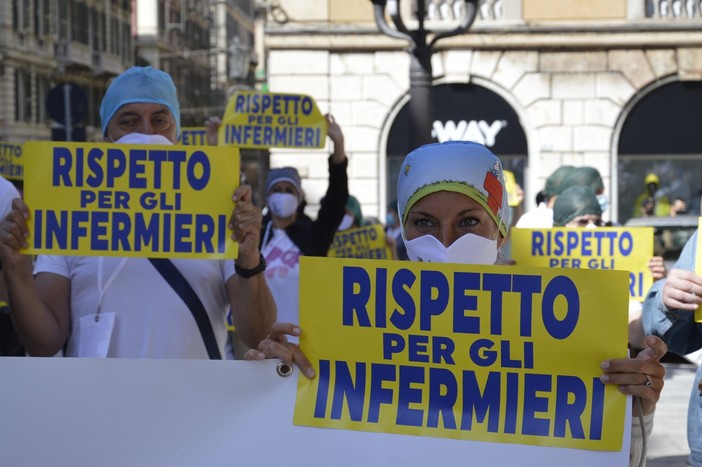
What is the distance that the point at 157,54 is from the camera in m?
68.1

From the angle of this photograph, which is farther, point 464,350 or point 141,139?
point 141,139

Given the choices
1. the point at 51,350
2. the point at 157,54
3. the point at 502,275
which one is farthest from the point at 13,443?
the point at 157,54

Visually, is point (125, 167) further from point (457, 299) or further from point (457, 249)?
point (457, 299)

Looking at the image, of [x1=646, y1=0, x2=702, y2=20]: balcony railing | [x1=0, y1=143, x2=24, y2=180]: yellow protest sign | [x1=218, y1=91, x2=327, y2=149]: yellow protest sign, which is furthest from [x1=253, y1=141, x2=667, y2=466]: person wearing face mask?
[x1=646, y1=0, x2=702, y2=20]: balcony railing

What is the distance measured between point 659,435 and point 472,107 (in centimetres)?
1248

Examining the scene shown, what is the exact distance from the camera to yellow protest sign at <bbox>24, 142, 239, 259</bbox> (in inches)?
142

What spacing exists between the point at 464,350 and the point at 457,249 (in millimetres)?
330

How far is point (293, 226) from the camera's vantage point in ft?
21.4

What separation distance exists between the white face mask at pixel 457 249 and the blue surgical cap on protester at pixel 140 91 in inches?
55.9

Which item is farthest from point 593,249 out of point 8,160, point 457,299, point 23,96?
point 23,96

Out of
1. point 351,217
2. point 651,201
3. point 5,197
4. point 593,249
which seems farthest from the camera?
point 651,201

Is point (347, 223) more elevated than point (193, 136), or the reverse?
point (193, 136)

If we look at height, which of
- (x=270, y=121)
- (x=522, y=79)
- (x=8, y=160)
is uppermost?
(x=522, y=79)

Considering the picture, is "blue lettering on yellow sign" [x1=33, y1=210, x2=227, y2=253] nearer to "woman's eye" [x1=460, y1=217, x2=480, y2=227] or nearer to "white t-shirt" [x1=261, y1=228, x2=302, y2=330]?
"woman's eye" [x1=460, y1=217, x2=480, y2=227]
